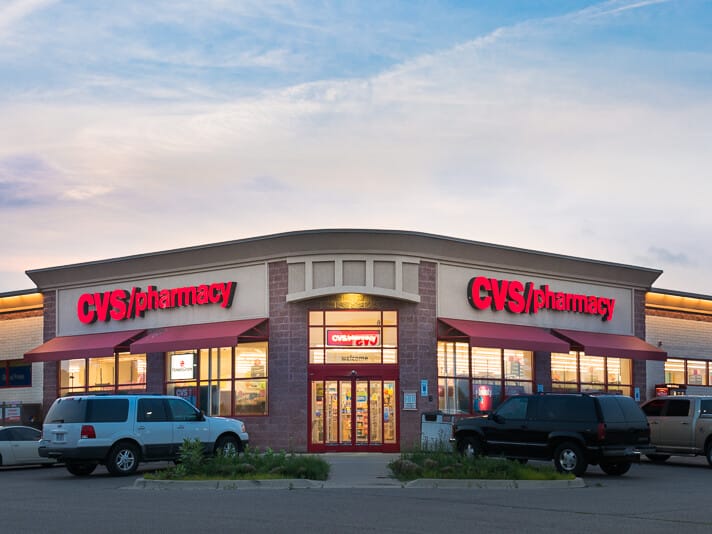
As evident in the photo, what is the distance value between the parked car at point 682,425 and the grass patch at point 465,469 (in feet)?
23.0

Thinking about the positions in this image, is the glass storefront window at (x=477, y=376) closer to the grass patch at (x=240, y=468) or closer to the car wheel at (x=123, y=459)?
the car wheel at (x=123, y=459)

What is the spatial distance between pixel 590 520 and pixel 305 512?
14.2 ft

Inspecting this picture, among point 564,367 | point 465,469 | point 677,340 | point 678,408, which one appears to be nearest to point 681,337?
point 677,340

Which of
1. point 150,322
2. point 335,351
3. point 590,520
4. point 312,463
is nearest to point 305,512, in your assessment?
point 590,520

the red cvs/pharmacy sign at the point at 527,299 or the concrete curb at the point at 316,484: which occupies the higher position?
the red cvs/pharmacy sign at the point at 527,299

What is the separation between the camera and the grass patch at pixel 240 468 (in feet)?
74.2

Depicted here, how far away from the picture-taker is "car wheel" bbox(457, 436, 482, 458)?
1064 inches

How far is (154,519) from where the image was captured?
16.0m

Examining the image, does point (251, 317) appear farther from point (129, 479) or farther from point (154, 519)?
point (154, 519)

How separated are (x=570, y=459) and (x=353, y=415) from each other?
1133 centimetres

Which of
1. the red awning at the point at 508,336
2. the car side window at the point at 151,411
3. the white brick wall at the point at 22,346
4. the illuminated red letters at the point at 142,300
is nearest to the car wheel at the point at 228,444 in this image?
the car side window at the point at 151,411

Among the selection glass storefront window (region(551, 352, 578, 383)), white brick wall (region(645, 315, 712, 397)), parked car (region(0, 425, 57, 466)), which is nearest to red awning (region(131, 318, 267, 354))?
parked car (region(0, 425, 57, 466))

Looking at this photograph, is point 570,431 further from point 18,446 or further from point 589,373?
point 589,373

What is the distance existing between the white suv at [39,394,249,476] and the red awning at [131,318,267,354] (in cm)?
853
